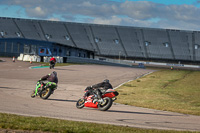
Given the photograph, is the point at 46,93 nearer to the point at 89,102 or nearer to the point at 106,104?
the point at 89,102

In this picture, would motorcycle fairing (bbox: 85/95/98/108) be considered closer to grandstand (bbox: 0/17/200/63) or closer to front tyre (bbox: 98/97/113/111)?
front tyre (bbox: 98/97/113/111)

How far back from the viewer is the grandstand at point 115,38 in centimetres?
9869

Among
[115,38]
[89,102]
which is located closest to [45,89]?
[89,102]

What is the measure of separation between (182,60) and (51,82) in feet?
287

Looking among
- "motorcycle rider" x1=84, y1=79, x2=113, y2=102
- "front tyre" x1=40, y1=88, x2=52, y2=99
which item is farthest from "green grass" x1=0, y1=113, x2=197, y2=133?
"front tyre" x1=40, y1=88, x2=52, y2=99

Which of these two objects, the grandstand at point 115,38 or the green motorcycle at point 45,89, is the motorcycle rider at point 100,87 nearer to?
the green motorcycle at point 45,89

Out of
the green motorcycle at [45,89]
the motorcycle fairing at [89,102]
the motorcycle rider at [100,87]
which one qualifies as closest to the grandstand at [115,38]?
the green motorcycle at [45,89]

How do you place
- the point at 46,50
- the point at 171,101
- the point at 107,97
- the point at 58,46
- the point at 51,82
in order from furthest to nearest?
1. the point at 58,46
2. the point at 46,50
3. the point at 171,101
4. the point at 51,82
5. the point at 107,97

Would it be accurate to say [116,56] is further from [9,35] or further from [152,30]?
[9,35]

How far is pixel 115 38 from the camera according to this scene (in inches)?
4016

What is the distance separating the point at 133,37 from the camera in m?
103

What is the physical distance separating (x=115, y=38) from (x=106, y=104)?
89.3m

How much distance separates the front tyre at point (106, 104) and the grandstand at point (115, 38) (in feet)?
266

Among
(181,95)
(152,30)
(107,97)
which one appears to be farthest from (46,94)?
(152,30)
